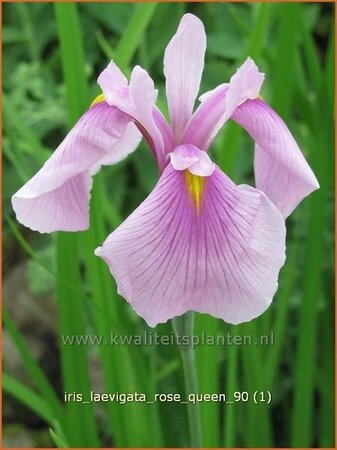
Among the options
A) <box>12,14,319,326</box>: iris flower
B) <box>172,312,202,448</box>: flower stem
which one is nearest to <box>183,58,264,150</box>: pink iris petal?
<box>12,14,319,326</box>: iris flower

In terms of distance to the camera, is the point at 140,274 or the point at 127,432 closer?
the point at 140,274

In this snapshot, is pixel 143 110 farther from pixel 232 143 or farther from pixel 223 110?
pixel 232 143

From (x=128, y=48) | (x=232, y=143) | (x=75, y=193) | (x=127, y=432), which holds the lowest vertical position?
(x=127, y=432)

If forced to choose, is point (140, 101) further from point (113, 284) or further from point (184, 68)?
point (113, 284)

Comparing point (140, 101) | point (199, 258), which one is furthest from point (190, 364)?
point (140, 101)

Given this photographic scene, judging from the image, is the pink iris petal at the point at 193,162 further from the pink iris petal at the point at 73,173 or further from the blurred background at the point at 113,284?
the blurred background at the point at 113,284

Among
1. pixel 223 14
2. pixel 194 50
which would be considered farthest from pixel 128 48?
pixel 223 14

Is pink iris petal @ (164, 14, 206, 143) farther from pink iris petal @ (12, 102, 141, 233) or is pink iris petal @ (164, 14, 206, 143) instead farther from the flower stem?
the flower stem
